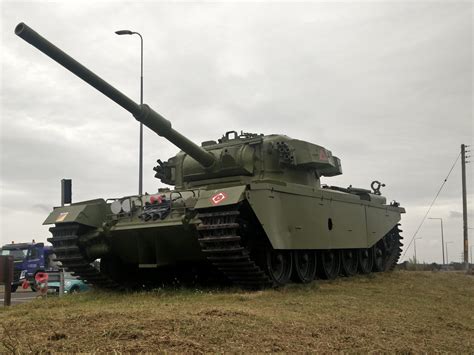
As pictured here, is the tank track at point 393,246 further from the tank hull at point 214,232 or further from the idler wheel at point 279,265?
the idler wheel at point 279,265

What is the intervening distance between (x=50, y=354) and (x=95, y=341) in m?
0.63

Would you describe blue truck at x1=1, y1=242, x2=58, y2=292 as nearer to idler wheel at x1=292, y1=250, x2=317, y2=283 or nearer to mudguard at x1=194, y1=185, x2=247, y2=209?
idler wheel at x1=292, y1=250, x2=317, y2=283

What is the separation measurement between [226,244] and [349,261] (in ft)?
25.5

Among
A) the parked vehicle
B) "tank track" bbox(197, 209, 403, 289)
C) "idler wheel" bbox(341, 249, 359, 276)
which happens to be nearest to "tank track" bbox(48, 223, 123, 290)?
"tank track" bbox(197, 209, 403, 289)

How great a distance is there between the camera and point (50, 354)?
557cm

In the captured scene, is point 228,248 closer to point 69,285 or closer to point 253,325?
point 253,325

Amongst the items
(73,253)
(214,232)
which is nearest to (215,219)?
(214,232)

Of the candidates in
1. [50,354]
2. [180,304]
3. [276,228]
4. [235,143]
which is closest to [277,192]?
[276,228]

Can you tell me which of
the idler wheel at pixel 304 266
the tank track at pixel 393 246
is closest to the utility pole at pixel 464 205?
the tank track at pixel 393 246

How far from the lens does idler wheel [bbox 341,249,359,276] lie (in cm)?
1753

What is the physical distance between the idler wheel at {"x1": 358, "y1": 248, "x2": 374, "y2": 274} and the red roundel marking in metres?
8.63

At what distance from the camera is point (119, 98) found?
11523 mm

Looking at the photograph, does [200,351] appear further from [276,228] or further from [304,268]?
[304,268]

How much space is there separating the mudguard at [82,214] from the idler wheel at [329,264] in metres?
5.79
